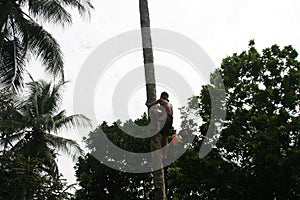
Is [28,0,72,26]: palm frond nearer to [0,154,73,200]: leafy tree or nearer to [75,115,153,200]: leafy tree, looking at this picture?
[0,154,73,200]: leafy tree

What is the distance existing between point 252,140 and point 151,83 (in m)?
10.0

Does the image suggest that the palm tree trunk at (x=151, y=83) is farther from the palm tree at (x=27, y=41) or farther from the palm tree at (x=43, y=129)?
the palm tree at (x=43, y=129)

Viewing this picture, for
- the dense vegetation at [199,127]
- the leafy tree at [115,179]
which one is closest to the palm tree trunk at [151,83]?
the dense vegetation at [199,127]

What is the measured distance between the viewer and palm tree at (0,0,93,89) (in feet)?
43.8

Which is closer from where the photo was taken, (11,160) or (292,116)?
(11,160)

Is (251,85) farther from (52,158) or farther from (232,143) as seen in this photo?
(52,158)

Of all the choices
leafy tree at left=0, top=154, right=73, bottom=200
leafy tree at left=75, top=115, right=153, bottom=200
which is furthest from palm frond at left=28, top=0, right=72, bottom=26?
leafy tree at left=75, top=115, right=153, bottom=200

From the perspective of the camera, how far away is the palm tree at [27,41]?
43.8 ft

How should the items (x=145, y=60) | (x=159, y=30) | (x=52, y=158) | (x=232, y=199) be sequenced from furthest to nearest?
1. (x=52, y=158)
2. (x=232, y=199)
3. (x=159, y=30)
4. (x=145, y=60)

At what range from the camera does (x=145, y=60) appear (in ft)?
23.4

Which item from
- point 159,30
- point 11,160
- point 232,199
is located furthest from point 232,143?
point 11,160

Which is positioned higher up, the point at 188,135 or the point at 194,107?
the point at 194,107

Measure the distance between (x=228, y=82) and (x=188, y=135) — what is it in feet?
11.0

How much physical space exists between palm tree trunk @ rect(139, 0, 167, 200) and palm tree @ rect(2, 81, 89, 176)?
11.7 meters
